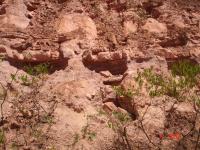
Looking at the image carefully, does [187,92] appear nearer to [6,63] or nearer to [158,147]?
[158,147]

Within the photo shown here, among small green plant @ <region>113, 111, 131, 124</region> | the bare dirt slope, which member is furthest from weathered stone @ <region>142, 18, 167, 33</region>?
small green plant @ <region>113, 111, 131, 124</region>

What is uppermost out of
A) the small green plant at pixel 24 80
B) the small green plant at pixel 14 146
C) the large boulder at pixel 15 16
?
the large boulder at pixel 15 16

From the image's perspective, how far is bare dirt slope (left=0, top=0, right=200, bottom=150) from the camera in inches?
122

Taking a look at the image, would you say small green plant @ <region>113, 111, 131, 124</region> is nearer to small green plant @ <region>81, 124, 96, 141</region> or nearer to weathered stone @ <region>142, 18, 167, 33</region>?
small green plant @ <region>81, 124, 96, 141</region>

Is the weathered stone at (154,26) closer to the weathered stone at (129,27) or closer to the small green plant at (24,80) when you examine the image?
the weathered stone at (129,27)

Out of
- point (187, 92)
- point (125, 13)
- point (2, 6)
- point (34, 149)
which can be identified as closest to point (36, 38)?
point (2, 6)

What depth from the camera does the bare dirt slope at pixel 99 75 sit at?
310 cm

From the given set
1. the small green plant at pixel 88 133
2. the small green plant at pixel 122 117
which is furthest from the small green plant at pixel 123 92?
A: the small green plant at pixel 88 133

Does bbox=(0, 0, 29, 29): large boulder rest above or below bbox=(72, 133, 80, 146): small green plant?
above

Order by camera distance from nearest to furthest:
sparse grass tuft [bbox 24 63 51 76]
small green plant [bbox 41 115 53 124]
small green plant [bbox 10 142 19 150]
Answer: small green plant [bbox 10 142 19 150]
small green plant [bbox 41 115 53 124]
sparse grass tuft [bbox 24 63 51 76]

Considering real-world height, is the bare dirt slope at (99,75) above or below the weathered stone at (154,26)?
below

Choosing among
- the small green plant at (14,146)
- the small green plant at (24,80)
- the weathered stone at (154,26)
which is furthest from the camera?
the weathered stone at (154,26)

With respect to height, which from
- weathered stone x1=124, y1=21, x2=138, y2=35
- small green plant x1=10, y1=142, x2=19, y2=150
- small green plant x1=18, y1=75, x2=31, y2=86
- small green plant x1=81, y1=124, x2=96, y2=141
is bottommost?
small green plant x1=81, y1=124, x2=96, y2=141

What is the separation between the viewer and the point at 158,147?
9.80 ft
